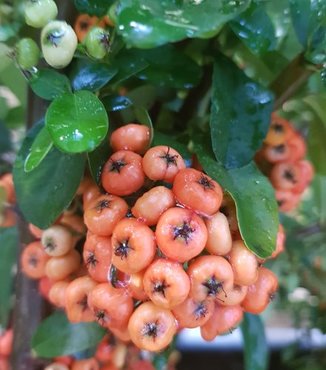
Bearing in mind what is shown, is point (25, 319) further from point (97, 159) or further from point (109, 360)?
point (97, 159)

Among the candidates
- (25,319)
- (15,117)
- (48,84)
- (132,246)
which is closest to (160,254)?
(132,246)

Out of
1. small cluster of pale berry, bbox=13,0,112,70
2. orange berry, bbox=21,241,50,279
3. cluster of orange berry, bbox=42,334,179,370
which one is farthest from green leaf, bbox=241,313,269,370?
small cluster of pale berry, bbox=13,0,112,70

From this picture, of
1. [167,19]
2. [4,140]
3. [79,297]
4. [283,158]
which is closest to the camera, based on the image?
[167,19]

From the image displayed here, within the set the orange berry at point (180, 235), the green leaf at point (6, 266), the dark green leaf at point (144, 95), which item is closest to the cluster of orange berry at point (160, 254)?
the orange berry at point (180, 235)

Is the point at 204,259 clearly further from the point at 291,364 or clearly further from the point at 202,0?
the point at 291,364

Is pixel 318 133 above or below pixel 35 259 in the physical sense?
above

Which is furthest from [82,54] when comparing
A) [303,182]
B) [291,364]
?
[291,364]
